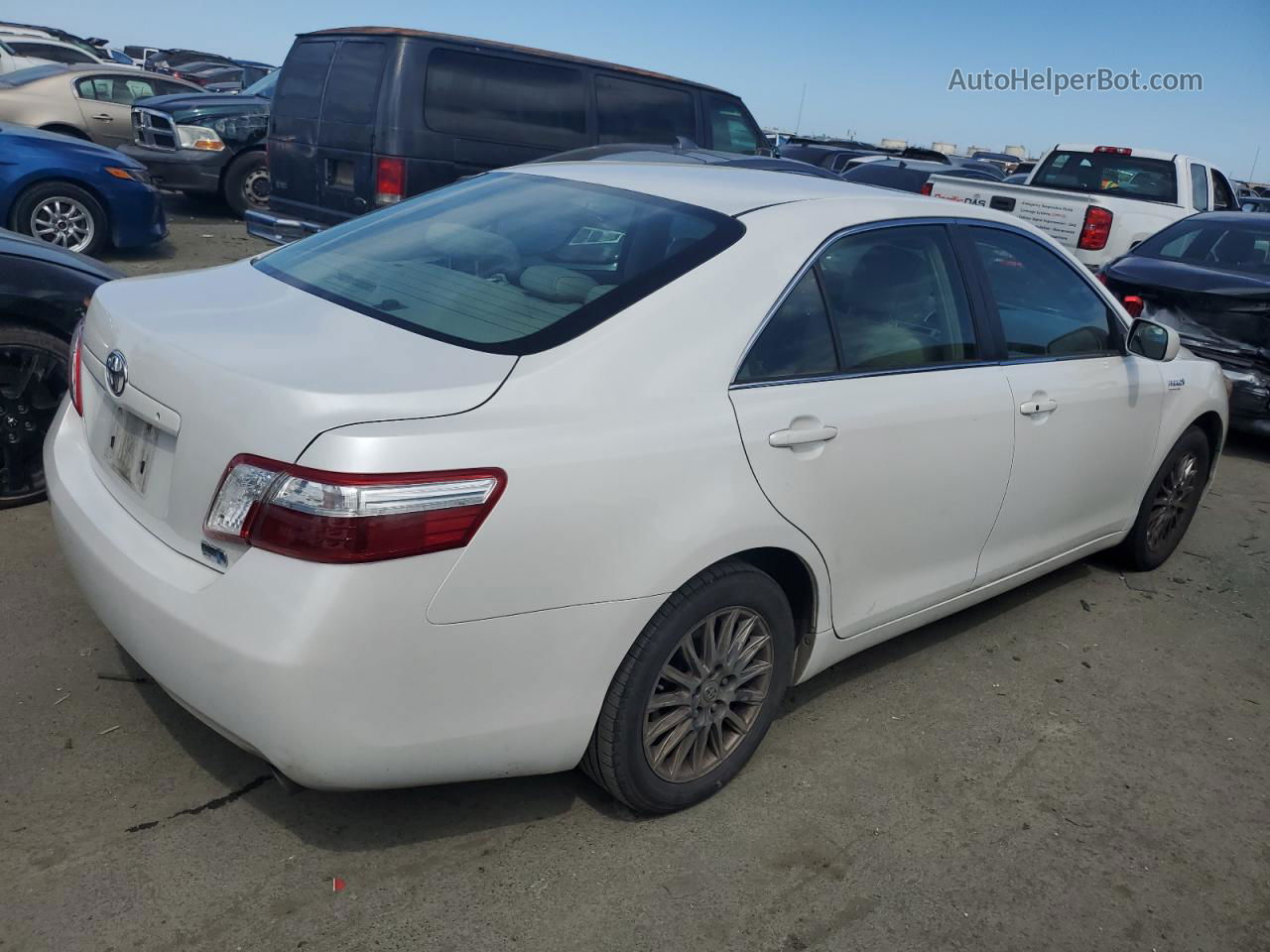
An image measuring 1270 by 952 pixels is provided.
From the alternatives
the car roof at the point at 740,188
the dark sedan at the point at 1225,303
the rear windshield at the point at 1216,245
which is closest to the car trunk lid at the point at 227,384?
the car roof at the point at 740,188

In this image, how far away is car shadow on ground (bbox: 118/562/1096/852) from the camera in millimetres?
2750

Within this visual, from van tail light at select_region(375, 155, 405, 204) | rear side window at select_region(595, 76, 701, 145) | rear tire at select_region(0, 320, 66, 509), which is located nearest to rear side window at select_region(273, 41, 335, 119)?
van tail light at select_region(375, 155, 405, 204)

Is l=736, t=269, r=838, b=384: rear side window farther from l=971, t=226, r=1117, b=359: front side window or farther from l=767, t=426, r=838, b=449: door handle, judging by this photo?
l=971, t=226, r=1117, b=359: front side window

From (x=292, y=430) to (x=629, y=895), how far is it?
4.43 ft

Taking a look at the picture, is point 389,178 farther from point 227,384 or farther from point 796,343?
point 227,384

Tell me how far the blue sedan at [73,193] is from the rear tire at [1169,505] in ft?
26.6

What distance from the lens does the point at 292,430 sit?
7.25 feet

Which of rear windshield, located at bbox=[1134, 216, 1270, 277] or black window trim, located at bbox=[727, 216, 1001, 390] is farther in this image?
rear windshield, located at bbox=[1134, 216, 1270, 277]

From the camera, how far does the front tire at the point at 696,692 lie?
2.66m

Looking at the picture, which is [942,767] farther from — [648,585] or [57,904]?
[57,904]

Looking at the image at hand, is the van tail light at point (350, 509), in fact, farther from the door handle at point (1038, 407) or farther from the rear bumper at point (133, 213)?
the rear bumper at point (133, 213)

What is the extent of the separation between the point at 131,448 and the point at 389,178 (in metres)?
5.52

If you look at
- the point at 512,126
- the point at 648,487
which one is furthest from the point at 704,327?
the point at 512,126

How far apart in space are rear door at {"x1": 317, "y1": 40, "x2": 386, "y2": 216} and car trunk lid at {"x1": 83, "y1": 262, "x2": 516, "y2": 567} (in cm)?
526
